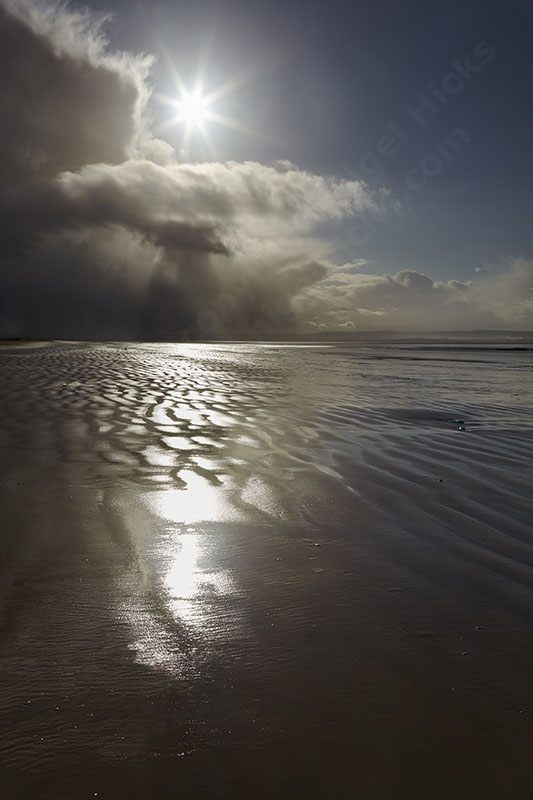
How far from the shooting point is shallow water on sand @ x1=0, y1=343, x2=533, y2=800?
1.54 meters

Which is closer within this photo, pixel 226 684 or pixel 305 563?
pixel 226 684

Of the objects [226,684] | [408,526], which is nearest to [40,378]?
[408,526]

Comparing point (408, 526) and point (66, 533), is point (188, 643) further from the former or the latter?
point (408, 526)

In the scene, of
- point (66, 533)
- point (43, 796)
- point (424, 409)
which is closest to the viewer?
point (43, 796)

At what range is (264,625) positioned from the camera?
2281mm

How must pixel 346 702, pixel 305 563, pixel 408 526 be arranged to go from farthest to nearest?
pixel 408 526, pixel 305 563, pixel 346 702

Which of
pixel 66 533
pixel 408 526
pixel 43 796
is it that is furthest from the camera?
pixel 408 526

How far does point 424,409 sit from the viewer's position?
364 inches

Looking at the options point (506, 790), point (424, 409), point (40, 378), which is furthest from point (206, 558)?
point (40, 378)

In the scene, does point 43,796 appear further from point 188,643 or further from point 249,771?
point 188,643

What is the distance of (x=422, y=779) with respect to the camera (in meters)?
1.50

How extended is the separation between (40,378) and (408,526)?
11326mm

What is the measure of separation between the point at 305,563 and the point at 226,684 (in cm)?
112

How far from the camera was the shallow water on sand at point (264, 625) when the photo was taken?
5.05ft
